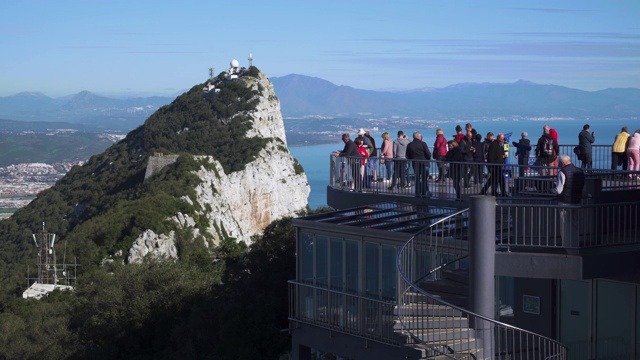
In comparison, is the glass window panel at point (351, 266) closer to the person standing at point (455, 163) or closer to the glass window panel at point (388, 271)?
the glass window panel at point (388, 271)

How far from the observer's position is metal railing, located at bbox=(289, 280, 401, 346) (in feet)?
63.2

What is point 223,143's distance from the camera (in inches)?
4358

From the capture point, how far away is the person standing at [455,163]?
74.7ft

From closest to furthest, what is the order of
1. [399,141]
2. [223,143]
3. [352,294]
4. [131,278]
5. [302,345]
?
[352,294]
[302,345]
[399,141]
[131,278]
[223,143]

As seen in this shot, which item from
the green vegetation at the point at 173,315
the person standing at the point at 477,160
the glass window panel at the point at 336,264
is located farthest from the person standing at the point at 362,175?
the green vegetation at the point at 173,315

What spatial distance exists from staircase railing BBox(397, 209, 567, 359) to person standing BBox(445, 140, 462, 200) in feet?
16.5

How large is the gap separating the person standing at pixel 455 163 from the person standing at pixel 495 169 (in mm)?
663

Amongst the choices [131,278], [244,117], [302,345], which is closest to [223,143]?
[244,117]

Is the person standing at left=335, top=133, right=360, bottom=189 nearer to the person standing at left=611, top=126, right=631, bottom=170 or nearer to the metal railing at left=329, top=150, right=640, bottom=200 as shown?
the metal railing at left=329, top=150, right=640, bottom=200

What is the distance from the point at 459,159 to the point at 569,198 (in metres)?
7.38

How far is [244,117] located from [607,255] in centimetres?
9885

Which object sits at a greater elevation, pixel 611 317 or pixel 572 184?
pixel 572 184

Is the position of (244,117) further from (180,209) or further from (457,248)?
(457,248)

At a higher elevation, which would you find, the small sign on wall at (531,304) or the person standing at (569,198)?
the person standing at (569,198)
